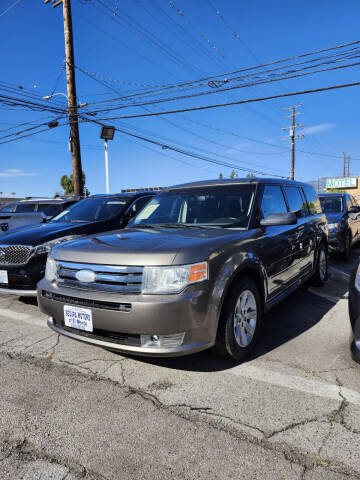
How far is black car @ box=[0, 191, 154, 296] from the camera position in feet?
15.1

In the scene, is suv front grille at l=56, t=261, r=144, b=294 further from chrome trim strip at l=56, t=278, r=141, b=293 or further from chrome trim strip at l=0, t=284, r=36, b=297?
chrome trim strip at l=0, t=284, r=36, b=297

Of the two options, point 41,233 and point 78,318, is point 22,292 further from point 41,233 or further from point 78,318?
point 78,318

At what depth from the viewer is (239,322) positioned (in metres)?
3.09

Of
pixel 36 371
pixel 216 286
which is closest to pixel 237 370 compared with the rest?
pixel 216 286

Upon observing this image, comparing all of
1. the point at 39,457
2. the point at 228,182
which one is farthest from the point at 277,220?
the point at 39,457

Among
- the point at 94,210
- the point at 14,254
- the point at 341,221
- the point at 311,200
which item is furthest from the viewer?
the point at 341,221

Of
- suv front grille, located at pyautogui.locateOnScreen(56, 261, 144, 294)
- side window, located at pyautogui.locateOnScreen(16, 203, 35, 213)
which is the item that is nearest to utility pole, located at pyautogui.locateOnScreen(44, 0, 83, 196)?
side window, located at pyautogui.locateOnScreen(16, 203, 35, 213)

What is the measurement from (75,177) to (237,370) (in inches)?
511

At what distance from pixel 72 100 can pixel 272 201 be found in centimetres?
1318

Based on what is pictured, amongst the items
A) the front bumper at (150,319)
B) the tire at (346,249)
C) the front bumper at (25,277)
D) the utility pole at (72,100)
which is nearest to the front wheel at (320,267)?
the tire at (346,249)

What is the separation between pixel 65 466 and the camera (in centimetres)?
192

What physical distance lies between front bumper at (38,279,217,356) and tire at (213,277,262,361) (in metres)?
0.19

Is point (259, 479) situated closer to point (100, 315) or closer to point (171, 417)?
point (171, 417)

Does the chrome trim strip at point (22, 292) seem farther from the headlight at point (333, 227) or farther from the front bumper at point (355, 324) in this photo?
the headlight at point (333, 227)
